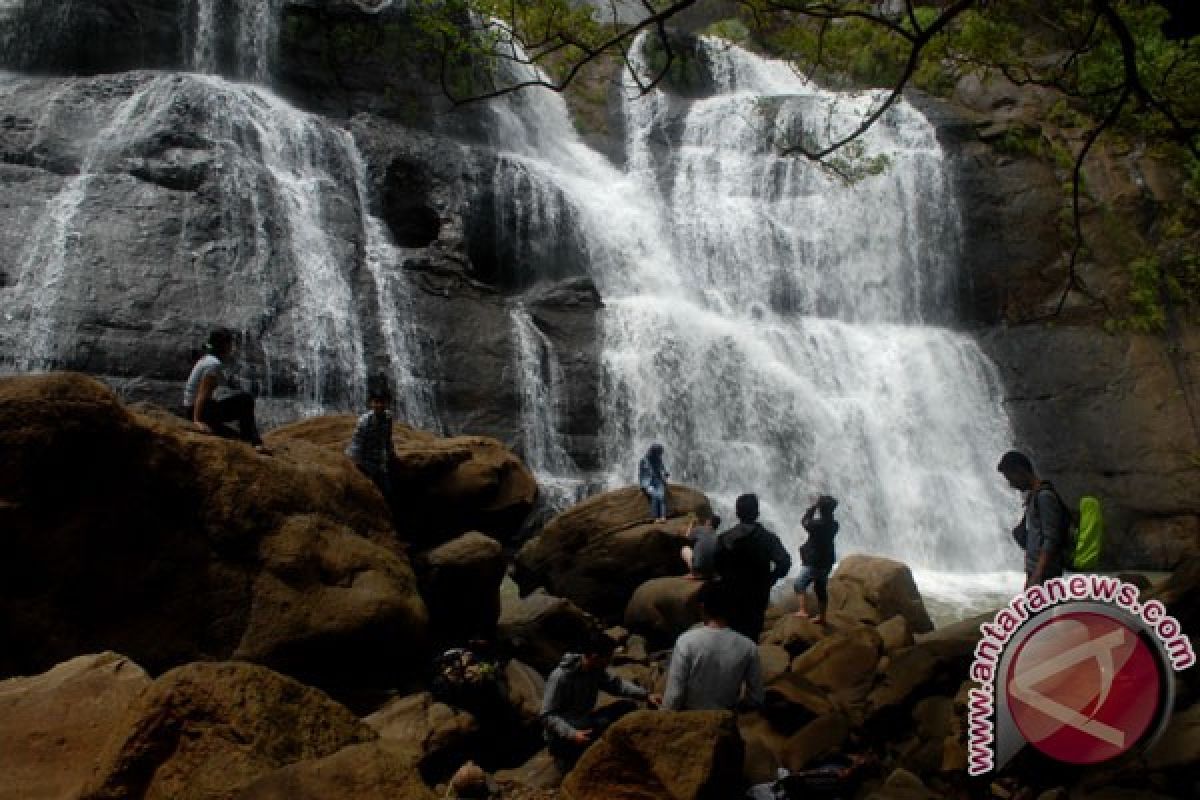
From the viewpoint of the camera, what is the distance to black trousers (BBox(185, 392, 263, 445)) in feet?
23.3

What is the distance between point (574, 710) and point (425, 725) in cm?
107

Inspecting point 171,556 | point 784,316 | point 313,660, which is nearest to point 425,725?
point 313,660

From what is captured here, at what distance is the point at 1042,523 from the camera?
5449mm

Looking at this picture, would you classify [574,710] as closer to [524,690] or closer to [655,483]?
[524,690]

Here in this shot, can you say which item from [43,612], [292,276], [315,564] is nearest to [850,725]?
[315,564]

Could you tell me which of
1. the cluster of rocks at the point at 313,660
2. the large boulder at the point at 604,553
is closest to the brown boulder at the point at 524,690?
the cluster of rocks at the point at 313,660

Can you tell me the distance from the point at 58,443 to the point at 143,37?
727 inches

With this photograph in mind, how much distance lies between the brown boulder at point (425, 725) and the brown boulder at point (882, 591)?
509cm

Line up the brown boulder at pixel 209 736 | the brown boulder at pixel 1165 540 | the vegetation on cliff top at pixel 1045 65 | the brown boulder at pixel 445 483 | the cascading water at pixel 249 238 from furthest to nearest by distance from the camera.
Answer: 1. the brown boulder at pixel 1165 540
2. the cascading water at pixel 249 238
3. the brown boulder at pixel 445 483
4. the vegetation on cliff top at pixel 1045 65
5. the brown boulder at pixel 209 736

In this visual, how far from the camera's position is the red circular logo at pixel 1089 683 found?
9.29 ft

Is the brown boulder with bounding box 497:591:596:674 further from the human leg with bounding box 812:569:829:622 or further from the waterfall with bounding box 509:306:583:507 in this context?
the waterfall with bounding box 509:306:583:507

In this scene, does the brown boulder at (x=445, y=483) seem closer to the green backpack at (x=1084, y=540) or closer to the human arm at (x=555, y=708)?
the human arm at (x=555, y=708)

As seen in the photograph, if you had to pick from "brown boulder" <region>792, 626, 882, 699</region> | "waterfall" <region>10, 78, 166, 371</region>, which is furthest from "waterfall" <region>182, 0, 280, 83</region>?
"brown boulder" <region>792, 626, 882, 699</region>

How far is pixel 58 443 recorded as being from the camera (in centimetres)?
526
